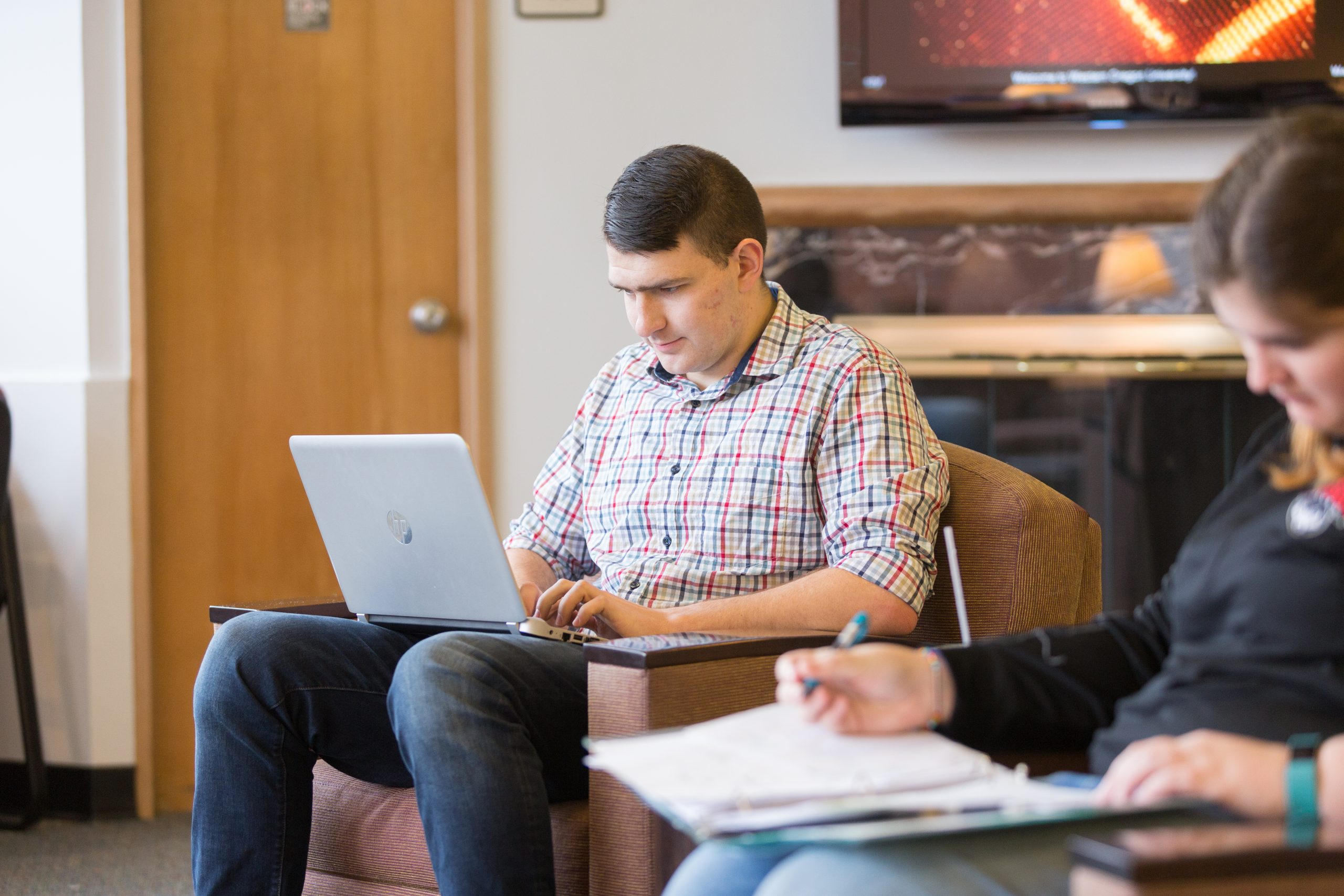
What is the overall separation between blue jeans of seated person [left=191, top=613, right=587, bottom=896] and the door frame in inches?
50.6

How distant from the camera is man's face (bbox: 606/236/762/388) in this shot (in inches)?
68.6

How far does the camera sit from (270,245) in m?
2.93

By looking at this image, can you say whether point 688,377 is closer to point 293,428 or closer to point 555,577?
point 555,577

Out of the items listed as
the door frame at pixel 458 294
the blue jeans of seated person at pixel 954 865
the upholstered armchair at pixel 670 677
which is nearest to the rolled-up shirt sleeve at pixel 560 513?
the upholstered armchair at pixel 670 677

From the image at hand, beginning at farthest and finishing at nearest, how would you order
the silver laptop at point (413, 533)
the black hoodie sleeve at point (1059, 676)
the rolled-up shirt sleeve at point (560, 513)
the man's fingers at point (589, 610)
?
the rolled-up shirt sleeve at point (560, 513) → the man's fingers at point (589, 610) → the silver laptop at point (413, 533) → the black hoodie sleeve at point (1059, 676)

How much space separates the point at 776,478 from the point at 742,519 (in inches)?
2.7

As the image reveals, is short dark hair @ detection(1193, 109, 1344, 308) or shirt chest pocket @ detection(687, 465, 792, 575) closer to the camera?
short dark hair @ detection(1193, 109, 1344, 308)

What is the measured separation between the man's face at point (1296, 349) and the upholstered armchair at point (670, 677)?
62 cm

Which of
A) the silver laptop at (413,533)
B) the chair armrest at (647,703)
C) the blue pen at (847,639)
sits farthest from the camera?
the silver laptop at (413,533)

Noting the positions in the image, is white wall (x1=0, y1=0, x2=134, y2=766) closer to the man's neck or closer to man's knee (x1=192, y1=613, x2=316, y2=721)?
man's knee (x1=192, y1=613, x2=316, y2=721)

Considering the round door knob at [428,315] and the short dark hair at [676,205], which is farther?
the round door knob at [428,315]

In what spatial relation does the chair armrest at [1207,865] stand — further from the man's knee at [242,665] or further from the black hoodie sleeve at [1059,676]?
the man's knee at [242,665]

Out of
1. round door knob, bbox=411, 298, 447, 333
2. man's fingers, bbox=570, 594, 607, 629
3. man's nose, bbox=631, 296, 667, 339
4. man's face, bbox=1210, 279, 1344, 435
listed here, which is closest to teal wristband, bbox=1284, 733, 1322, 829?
man's face, bbox=1210, 279, 1344, 435

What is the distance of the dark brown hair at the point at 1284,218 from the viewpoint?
849mm
